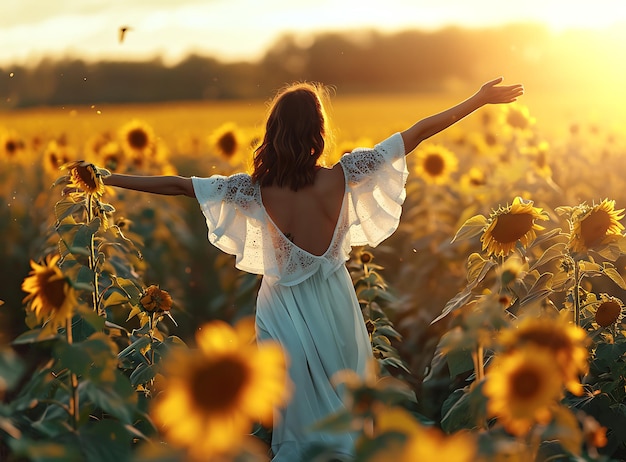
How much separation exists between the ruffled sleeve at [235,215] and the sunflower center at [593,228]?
1.22m

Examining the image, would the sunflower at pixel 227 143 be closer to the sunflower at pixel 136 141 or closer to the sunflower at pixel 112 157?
the sunflower at pixel 136 141

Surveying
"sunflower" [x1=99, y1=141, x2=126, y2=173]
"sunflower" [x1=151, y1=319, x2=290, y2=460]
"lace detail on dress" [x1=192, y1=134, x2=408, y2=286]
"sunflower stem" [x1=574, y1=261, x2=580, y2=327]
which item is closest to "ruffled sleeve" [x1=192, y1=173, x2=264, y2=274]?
"lace detail on dress" [x1=192, y1=134, x2=408, y2=286]

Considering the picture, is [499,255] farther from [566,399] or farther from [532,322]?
[532,322]

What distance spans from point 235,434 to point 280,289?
Result: 232 cm

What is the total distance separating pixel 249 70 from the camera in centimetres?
2648

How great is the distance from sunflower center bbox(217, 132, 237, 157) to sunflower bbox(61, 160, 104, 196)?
395 cm

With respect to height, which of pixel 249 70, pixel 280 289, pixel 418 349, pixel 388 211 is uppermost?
pixel 249 70

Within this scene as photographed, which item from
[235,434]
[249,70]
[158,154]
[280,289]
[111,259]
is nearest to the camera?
[235,434]

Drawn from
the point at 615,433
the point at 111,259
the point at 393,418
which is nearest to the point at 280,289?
the point at 111,259

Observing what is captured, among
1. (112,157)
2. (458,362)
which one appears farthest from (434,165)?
(458,362)

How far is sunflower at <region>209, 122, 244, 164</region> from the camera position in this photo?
7.23 metres

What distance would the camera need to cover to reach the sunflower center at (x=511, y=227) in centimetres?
309

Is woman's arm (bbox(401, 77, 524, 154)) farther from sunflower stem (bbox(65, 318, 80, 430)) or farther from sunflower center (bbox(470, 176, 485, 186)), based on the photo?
sunflower center (bbox(470, 176, 485, 186))

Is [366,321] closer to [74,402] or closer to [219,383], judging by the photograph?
[74,402]
